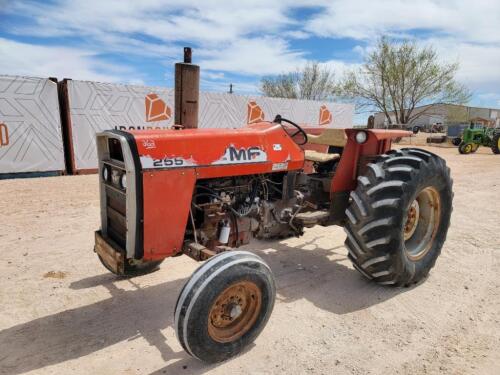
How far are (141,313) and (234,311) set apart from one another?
104 cm

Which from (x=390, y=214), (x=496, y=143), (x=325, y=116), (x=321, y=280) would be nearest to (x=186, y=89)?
(x=390, y=214)

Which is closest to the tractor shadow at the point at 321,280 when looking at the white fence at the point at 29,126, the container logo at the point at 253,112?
the white fence at the point at 29,126

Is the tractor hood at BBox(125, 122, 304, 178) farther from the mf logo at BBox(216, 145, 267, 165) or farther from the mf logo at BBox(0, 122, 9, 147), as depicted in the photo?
the mf logo at BBox(0, 122, 9, 147)

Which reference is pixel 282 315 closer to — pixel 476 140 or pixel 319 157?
pixel 319 157

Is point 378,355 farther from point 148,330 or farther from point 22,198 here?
point 22,198

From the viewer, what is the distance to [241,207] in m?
3.48

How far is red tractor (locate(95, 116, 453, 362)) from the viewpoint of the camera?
8.76 ft

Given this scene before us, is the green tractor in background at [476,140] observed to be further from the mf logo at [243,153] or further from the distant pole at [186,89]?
the mf logo at [243,153]

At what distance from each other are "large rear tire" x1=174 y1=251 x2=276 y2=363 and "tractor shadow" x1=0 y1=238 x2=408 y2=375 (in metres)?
0.22

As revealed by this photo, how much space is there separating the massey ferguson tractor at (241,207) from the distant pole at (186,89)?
2.40ft

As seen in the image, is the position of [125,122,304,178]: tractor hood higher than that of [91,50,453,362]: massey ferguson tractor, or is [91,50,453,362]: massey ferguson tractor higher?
[125,122,304,178]: tractor hood

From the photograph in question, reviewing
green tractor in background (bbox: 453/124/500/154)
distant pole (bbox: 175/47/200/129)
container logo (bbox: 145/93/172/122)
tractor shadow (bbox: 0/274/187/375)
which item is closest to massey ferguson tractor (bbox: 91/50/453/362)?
tractor shadow (bbox: 0/274/187/375)

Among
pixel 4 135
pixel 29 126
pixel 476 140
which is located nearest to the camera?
pixel 4 135

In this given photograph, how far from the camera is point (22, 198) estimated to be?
23.7ft
